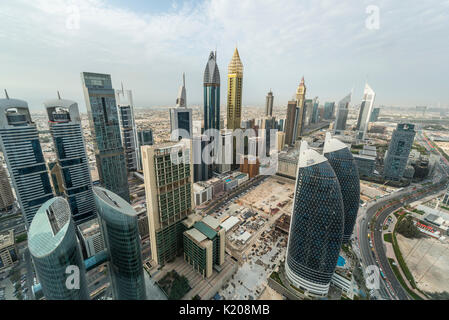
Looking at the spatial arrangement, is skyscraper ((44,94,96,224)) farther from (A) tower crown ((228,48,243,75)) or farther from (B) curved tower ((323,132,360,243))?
(B) curved tower ((323,132,360,243))

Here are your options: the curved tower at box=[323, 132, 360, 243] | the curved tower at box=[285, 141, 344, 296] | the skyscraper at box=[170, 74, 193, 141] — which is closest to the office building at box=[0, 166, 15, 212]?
the skyscraper at box=[170, 74, 193, 141]

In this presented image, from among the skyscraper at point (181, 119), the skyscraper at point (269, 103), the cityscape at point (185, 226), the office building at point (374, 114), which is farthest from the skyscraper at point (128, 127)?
the office building at point (374, 114)

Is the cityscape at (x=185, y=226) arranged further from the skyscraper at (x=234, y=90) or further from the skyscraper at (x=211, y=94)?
the skyscraper at (x=234, y=90)

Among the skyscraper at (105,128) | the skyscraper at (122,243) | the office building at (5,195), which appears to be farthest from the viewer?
the office building at (5,195)

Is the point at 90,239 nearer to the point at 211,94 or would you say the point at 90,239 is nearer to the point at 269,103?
the point at 211,94

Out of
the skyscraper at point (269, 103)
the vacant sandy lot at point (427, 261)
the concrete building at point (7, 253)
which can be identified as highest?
the skyscraper at point (269, 103)

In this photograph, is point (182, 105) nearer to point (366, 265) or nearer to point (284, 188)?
point (284, 188)

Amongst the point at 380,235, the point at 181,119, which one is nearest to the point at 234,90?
the point at 181,119
